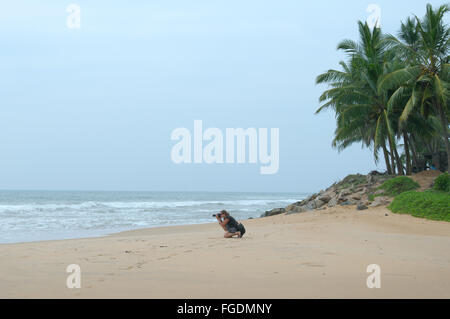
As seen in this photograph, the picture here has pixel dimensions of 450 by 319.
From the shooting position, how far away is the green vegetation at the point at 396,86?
17.1 metres

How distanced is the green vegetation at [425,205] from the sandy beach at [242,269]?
11.6ft

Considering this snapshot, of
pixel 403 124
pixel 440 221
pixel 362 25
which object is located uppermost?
pixel 362 25

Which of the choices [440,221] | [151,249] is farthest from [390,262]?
[440,221]

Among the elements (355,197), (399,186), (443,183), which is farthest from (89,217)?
(443,183)

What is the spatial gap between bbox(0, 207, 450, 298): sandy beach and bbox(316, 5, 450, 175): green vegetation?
9847mm

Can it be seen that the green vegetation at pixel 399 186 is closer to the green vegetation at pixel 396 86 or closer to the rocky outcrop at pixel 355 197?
the rocky outcrop at pixel 355 197

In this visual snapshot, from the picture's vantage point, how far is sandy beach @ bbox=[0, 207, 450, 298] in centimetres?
448

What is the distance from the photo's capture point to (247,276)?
5.20 metres

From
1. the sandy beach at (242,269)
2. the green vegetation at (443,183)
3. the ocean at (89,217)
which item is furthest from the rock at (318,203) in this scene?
the sandy beach at (242,269)

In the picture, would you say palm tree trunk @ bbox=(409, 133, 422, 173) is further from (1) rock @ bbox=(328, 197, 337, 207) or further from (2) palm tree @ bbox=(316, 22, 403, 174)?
(1) rock @ bbox=(328, 197, 337, 207)

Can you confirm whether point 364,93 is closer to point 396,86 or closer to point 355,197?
point 396,86

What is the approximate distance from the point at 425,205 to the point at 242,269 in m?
9.41
